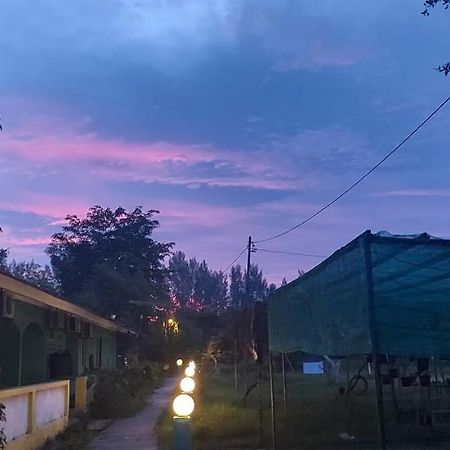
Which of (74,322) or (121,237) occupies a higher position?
(121,237)

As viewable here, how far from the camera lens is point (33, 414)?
1104 centimetres

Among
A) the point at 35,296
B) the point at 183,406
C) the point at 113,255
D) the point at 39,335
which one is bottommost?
the point at 183,406

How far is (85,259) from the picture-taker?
5219 centimetres

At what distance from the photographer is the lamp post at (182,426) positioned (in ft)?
20.5

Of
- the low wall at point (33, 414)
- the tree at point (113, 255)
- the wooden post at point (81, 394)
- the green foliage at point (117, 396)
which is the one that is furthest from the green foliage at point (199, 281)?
the low wall at point (33, 414)

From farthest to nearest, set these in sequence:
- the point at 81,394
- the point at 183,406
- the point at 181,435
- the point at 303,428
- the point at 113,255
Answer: the point at 113,255, the point at 81,394, the point at 303,428, the point at 183,406, the point at 181,435

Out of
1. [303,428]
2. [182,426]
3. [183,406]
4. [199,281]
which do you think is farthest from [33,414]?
[199,281]

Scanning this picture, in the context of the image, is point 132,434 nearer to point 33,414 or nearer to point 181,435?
point 33,414

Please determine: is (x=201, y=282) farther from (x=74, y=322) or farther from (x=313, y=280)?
(x=313, y=280)

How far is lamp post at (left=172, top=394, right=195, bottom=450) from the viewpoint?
6.26m

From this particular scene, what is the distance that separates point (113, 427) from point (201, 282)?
293 feet

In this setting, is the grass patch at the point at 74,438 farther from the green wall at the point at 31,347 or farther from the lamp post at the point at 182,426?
the lamp post at the point at 182,426

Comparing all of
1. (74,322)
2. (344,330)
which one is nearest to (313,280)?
(344,330)

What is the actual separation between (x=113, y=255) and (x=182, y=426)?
46.8 meters
